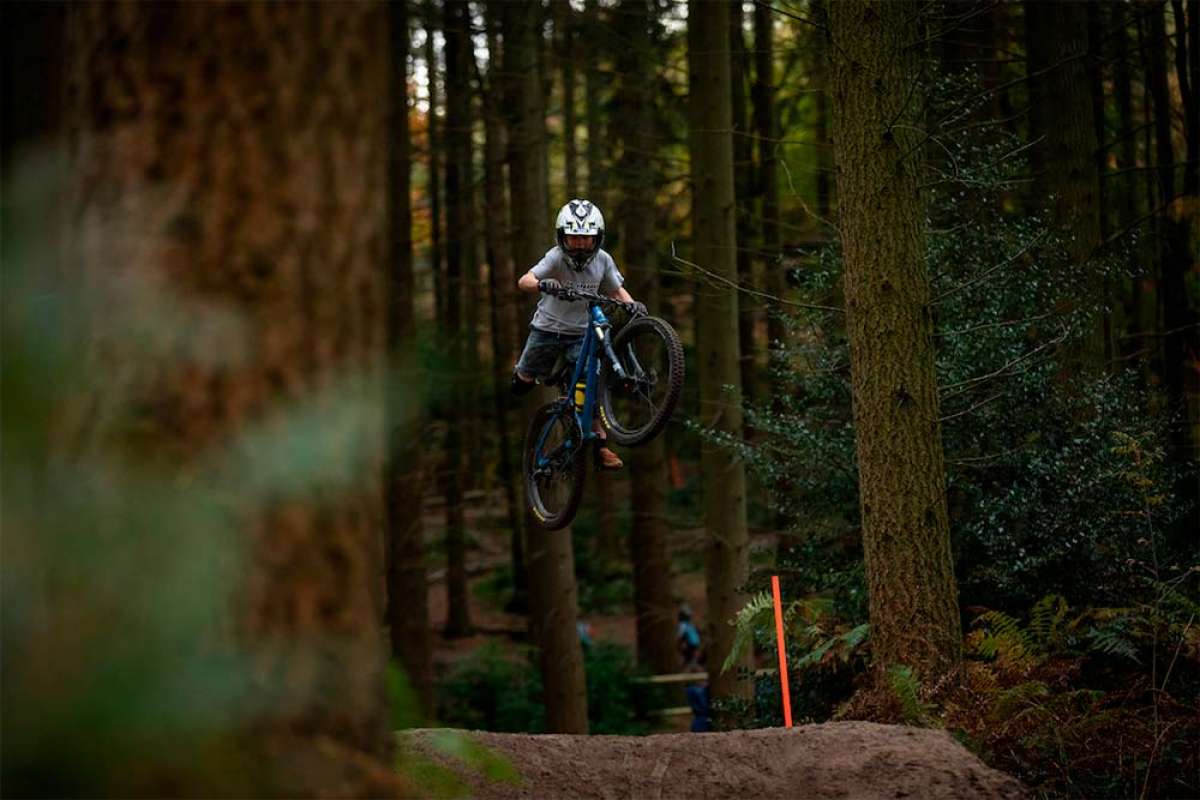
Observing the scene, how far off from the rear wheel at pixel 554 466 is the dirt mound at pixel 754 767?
6.64 ft

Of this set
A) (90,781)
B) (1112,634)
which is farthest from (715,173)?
(90,781)

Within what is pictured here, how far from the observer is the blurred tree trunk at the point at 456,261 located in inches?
797

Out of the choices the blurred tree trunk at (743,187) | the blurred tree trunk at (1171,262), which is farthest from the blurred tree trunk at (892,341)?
the blurred tree trunk at (743,187)

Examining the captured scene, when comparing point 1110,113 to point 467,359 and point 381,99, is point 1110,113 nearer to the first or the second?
point 467,359

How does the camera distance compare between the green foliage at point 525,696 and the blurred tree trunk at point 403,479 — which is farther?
the green foliage at point 525,696

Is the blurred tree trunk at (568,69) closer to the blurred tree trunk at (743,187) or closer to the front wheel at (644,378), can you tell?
the blurred tree trunk at (743,187)

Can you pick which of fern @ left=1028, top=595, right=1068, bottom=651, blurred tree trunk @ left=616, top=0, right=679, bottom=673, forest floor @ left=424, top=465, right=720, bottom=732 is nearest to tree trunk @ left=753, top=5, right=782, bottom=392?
blurred tree trunk @ left=616, top=0, right=679, bottom=673

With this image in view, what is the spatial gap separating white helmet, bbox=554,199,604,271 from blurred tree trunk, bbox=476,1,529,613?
27.6 ft

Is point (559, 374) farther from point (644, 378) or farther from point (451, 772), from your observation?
point (451, 772)

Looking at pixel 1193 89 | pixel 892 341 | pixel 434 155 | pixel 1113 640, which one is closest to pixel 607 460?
pixel 892 341

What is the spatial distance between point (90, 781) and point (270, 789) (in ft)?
3.23

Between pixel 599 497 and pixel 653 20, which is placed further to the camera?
pixel 599 497

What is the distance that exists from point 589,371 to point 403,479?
8.89m

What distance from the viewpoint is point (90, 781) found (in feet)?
4.83
